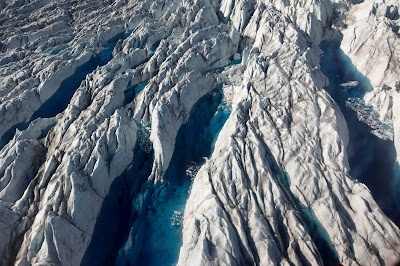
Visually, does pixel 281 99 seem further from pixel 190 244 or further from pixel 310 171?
pixel 190 244

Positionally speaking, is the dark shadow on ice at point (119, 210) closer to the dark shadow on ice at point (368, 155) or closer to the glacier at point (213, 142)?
the glacier at point (213, 142)

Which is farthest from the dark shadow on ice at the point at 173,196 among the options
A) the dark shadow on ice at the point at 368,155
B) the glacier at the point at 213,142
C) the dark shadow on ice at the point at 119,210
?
the dark shadow on ice at the point at 368,155

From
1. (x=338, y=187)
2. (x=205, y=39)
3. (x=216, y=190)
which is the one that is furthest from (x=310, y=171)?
(x=205, y=39)

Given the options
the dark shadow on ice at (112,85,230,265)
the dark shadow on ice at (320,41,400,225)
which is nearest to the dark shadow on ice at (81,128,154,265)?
the dark shadow on ice at (112,85,230,265)

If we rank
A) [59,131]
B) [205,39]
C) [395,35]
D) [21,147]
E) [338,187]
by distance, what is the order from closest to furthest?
[338,187]
[21,147]
[59,131]
[395,35]
[205,39]

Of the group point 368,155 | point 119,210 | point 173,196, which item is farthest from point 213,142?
point 368,155

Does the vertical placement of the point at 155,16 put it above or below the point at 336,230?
above

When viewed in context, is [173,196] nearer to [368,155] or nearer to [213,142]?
[213,142]

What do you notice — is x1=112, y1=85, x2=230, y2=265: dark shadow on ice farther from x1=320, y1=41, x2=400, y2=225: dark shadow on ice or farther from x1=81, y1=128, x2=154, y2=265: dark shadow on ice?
x1=320, y1=41, x2=400, y2=225: dark shadow on ice
